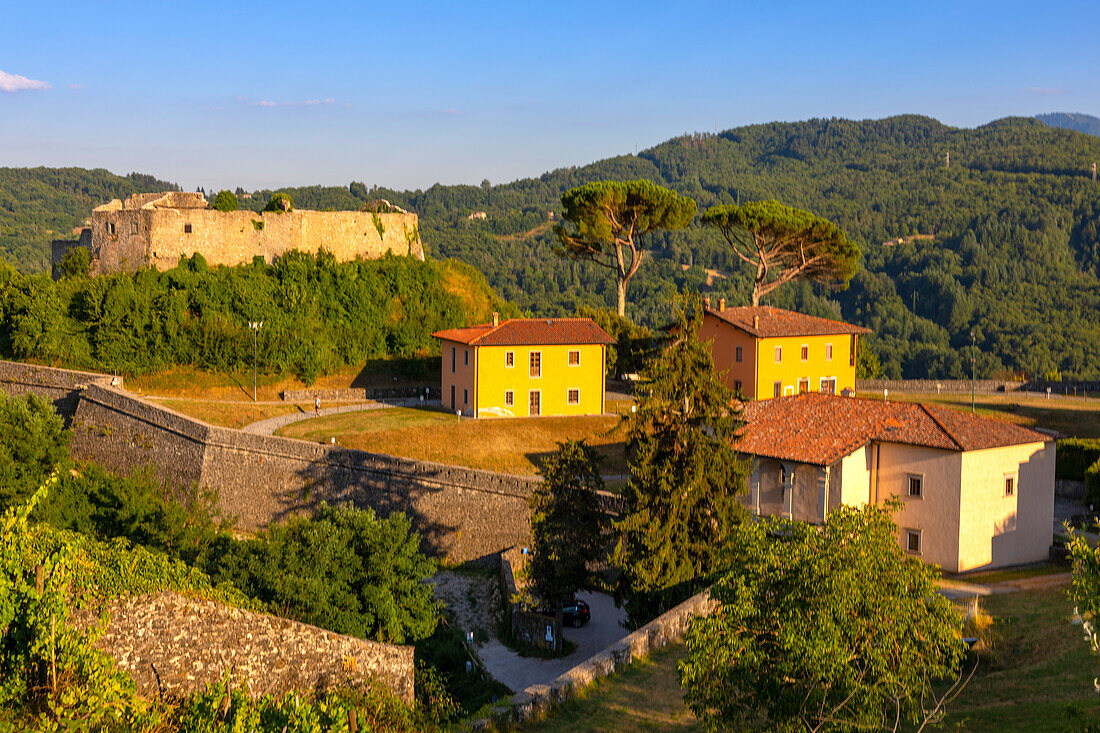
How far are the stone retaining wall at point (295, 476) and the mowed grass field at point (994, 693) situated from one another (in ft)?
44.1

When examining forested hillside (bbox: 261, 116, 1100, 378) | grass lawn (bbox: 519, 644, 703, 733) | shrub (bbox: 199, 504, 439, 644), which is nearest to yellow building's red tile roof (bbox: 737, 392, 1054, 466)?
shrub (bbox: 199, 504, 439, 644)

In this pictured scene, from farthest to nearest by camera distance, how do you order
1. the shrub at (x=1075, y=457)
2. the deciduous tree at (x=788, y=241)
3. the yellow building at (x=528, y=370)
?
the deciduous tree at (x=788, y=241)
the yellow building at (x=528, y=370)
the shrub at (x=1075, y=457)

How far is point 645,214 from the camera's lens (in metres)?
58.2

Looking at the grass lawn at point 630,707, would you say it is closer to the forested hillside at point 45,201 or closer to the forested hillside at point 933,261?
the forested hillside at point 933,261

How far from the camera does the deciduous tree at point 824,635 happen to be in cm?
1295

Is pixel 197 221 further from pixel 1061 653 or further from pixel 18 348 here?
pixel 1061 653

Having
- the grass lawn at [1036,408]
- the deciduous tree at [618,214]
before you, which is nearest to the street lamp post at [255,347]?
the deciduous tree at [618,214]

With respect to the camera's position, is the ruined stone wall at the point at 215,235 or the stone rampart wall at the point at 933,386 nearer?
the stone rampart wall at the point at 933,386

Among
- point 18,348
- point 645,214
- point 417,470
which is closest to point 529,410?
point 417,470

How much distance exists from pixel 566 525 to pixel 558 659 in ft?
11.3

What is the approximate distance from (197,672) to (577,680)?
5833 millimetres

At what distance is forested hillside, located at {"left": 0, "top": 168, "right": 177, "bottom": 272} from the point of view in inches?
4916

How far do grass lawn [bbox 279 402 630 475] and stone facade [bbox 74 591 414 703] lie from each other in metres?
20.3

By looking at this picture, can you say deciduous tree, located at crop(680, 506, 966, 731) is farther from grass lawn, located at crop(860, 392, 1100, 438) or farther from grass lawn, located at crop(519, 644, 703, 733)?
grass lawn, located at crop(860, 392, 1100, 438)
